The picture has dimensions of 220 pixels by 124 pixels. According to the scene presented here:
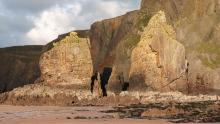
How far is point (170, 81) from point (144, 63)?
638 cm

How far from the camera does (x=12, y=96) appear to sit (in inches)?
3408

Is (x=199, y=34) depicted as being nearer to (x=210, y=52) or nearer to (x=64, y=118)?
(x=210, y=52)

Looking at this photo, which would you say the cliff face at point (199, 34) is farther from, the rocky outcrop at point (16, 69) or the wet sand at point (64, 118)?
the rocky outcrop at point (16, 69)

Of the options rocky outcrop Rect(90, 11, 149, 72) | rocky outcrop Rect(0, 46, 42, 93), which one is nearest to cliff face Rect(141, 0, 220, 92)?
rocky outcrop Rect(90, 11, 149, 72)

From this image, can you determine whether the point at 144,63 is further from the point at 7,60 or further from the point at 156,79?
the point at 7,60

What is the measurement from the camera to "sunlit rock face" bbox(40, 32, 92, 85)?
8812cm

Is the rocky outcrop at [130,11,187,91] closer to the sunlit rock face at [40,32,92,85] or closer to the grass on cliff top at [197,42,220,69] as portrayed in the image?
the grass on cliff top at [197,42,220,69]

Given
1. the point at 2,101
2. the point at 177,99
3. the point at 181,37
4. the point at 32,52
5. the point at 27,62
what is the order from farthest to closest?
1. the point at 32,52
2. the point at 27,62
3. the point at 181,37
4. the point at 2,101
5. the point at 177,99

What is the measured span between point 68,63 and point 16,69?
68.2 meters

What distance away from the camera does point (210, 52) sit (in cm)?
9444

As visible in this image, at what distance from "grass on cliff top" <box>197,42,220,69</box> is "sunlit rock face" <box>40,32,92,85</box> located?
67.2ft

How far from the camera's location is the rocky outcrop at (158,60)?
85.1 m

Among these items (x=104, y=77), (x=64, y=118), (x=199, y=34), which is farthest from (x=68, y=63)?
(x=64, y=118)

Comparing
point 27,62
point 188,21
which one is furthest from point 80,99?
point 27,62
